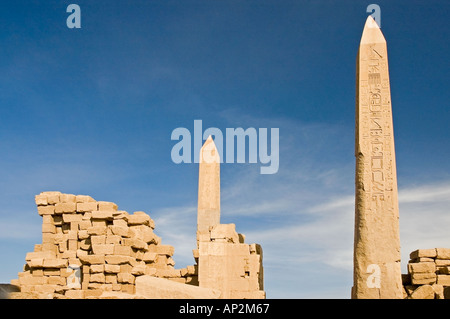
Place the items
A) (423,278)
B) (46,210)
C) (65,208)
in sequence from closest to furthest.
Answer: (423,278)
(65,208)
(46,210)

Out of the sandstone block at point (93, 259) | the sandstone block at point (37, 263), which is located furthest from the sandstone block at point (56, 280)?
the sandstone block at point (93, 259)

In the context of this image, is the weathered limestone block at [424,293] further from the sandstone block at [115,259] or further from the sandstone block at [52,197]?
the sandstone block at [52,197]

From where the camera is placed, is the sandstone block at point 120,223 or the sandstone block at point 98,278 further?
the sandstone block at point 120,223

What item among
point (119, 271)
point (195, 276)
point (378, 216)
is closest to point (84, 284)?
point (119, 271)

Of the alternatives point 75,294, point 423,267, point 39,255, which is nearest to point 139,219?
point 75,294

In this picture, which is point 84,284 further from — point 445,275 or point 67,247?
point 445,275

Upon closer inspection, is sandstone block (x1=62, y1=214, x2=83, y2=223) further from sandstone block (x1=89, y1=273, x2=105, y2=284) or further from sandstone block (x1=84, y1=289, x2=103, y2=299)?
sandstone block (x1=84, y1=289, x2=103, y2=299)

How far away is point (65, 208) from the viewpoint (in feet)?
51.7

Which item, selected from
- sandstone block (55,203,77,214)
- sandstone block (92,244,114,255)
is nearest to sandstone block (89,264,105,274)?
sandstone block (92,244,114,255)

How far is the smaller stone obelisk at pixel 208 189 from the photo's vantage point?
18.2 metres

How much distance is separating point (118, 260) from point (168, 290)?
5.62ft

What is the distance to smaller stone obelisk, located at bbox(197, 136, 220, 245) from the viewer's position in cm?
1816

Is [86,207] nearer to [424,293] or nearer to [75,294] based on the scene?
[75,294]
